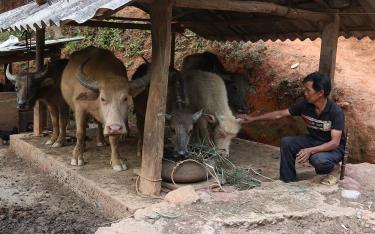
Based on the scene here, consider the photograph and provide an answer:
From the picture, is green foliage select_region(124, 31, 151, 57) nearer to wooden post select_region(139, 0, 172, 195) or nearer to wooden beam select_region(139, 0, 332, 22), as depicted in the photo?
wooden beam select_region(139, 0, 332, 22)

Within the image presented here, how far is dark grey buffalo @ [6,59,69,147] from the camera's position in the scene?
736cm

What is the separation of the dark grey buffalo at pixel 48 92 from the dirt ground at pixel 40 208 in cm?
85

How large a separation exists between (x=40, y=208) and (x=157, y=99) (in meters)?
2.31

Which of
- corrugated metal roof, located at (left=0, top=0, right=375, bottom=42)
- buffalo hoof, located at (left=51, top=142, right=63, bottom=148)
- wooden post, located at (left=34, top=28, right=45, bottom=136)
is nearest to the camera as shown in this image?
corrugated metal roof, located at (left=0, top=0, right=375, bottom=42)

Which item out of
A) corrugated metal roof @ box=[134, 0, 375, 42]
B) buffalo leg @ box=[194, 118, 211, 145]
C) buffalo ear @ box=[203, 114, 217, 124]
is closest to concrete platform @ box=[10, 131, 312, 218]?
buffalo leg @ box=[194, 118, 211, 145]

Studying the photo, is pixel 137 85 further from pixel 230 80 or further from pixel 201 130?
pixel 230 80

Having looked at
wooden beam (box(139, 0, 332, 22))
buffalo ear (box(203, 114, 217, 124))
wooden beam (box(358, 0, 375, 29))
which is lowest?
buffalo ear (box(203, 114, 217, 124))

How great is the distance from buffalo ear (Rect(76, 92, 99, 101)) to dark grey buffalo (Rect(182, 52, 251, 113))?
6.30ft

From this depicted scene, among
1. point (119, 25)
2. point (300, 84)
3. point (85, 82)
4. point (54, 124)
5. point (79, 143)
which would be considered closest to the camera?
point (85, 82)

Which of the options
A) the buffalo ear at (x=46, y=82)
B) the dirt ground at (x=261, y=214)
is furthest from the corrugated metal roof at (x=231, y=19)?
the dirt ground at (x=261, y=214)

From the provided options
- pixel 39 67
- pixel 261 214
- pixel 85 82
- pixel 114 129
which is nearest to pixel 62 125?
pixel 39 67

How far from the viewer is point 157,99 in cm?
496

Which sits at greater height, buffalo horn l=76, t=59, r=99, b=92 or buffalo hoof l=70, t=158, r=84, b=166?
buffalo horn l=76, t=59, r=99, b=92

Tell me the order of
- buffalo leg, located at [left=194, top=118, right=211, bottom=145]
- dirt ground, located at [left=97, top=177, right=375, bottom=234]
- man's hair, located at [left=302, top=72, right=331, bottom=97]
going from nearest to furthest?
dirt ground, located at [left=97, top=177, right=375, bottom=234], man's hair, located at [left=302, top=72, right=331, bottom=97], buffalo leg, located at [left=194, top=118, right=211, bottom=145]
